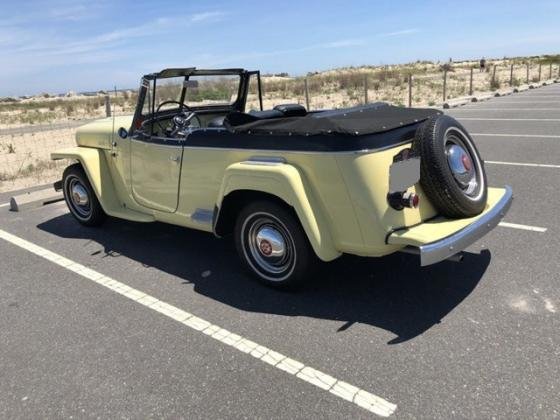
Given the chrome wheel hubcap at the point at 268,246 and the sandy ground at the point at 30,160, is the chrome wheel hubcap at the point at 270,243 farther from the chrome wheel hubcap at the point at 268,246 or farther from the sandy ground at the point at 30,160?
the sandy ground at the point at 30,160

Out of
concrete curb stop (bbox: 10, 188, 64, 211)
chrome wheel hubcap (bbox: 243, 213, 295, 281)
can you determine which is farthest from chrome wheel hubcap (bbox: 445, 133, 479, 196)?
concrete curb stop (bbox: 10, 188, 64, 211)

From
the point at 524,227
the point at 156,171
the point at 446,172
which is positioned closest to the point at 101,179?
the point at 156,171

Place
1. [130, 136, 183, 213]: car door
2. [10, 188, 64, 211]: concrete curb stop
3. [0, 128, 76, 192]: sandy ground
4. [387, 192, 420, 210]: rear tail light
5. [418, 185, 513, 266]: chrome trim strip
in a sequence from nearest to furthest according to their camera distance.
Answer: [418, 185, 513, 266]: chrome trim strip < [387, 192, 420, 210]: rear tail light < [130, 136, 183, 213]: car door < [10, 188, 64, 211]: concrete curb stop < [0, 128, 76, 192]: sandy ground

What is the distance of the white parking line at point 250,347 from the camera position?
103 inches

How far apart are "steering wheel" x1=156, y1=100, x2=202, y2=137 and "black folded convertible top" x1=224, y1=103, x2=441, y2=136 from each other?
0.99m

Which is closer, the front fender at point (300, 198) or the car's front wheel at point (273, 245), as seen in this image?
the front fender at point (300, 198)

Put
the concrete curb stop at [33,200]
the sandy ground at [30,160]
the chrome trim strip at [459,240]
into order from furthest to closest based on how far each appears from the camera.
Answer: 1. the sandy ground at [30,160]
2. the concrete curb stop at [33,200]
3. the chrome trim strip at [459,240]

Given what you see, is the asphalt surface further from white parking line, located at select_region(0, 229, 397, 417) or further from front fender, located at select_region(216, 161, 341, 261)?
front fender, located at select_region(216, 161, 341, 261)

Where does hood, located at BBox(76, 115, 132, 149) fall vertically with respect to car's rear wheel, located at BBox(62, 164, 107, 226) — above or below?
above

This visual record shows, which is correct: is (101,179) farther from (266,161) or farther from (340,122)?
(340,122)

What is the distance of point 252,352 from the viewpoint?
3.12 meters

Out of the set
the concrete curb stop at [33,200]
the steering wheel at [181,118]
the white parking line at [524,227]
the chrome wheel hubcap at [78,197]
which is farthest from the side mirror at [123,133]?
the white parking line at [524,227]

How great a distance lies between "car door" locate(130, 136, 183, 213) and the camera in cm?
443

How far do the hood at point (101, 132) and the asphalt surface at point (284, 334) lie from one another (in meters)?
1.12
